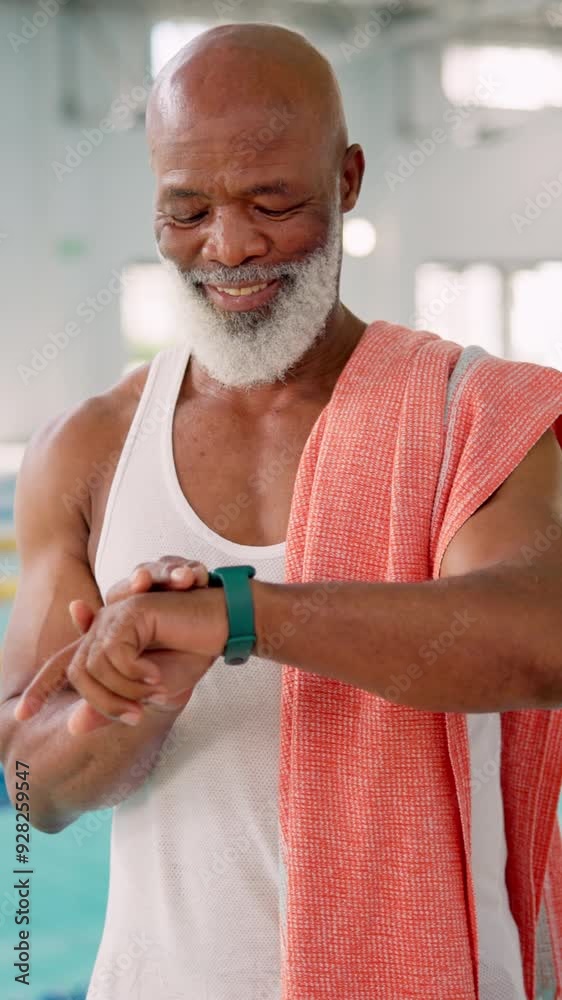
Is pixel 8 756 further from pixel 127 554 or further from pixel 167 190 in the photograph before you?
pixel 167 190

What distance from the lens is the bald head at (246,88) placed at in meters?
1.19

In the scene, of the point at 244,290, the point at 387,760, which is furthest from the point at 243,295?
the point at 387,760

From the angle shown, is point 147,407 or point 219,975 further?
point 147,407

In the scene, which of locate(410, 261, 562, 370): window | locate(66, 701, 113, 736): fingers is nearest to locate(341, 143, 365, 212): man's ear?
locate(66, 701, 113, 736): fingers

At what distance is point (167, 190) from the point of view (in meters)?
1.21

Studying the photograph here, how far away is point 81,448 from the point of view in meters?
1.29

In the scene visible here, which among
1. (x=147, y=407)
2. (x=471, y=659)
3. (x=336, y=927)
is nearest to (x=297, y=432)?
(x=147, y=407)

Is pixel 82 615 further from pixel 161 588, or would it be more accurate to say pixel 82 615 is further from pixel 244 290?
pixel 244 290

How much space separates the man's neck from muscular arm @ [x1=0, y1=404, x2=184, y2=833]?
0.50 feet

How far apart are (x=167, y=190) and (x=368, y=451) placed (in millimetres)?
343

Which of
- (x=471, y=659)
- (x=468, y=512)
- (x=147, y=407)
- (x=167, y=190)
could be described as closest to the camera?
(x=471, y=659)

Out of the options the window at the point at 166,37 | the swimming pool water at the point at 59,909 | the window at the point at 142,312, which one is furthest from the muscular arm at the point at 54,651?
the window at the point at 166,37

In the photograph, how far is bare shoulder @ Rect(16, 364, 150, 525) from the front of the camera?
4.21ft

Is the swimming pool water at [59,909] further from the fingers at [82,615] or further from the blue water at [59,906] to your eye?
the fingers at [82,615]
